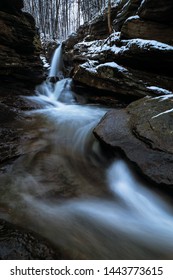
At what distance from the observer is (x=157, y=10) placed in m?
7.65

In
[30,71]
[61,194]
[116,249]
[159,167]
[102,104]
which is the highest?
[30,71]

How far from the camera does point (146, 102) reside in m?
5.85

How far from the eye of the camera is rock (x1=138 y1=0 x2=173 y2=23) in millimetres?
7332

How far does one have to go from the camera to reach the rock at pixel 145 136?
405cm

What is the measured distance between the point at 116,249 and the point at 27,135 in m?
3.76

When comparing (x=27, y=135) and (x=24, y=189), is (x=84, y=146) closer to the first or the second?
(x=27, y=135)

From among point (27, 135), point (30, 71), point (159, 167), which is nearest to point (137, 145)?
point (159, 167)

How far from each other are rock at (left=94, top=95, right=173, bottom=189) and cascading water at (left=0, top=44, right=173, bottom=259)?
366 millimetres

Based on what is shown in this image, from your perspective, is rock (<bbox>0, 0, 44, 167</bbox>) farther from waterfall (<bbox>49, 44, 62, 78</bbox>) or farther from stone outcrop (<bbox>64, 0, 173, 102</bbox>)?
waterfall (<bbox>49, 44, 62, 78</bbox>)

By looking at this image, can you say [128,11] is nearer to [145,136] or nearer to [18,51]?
[18,51]

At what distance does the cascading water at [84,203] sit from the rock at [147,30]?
447cm

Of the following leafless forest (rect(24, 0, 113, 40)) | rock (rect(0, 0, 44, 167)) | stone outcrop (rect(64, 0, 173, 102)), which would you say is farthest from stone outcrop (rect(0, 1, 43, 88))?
leafless forest (rect(24, 0, 113, 40))

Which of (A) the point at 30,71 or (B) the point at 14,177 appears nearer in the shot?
(B) the point at 14,177

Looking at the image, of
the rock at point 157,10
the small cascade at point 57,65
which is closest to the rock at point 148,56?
the rock at point 157,10
